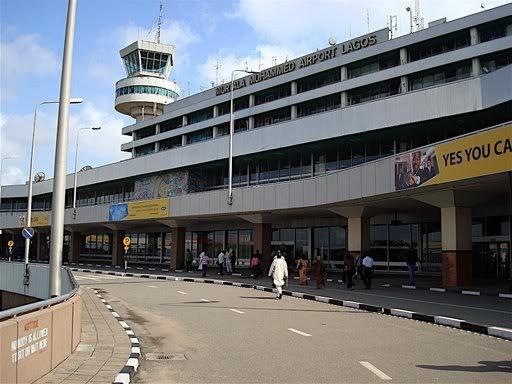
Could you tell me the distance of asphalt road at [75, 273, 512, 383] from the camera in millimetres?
8094

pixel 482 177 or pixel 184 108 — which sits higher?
pixel 184 108

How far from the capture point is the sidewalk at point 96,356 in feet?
24.4

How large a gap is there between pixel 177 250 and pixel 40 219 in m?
25.0

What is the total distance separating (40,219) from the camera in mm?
62375

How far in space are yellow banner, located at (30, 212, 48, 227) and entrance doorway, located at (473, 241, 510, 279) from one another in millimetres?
45637

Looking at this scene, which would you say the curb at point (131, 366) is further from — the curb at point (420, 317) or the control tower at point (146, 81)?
the control tower at point (146, 81)

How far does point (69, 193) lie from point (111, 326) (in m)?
64.7

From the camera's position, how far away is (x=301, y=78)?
54.1 m

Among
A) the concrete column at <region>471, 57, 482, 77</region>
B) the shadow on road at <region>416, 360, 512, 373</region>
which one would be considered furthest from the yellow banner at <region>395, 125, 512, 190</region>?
the concrete column at <region>471, 57, 482, 77</region>

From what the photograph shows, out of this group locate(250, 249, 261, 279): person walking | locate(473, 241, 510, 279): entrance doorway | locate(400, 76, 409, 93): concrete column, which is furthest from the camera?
locate(400, 76, 409, 93): concrete column

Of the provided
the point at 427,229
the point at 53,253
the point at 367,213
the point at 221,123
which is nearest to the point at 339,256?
the point at 427,229

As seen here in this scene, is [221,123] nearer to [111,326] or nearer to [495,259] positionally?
[495,259]

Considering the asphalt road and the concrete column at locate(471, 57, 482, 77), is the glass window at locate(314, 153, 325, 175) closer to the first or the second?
the concrete column at locate(471, 57, 482, 77)

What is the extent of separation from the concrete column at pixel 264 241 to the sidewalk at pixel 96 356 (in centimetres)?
2253
